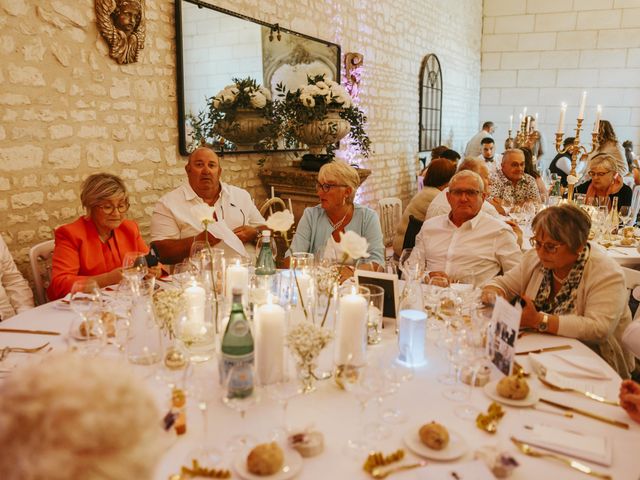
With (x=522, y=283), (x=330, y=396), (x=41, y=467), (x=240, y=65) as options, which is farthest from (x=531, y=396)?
(x=240, y=65)

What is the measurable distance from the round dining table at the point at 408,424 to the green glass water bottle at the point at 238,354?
0.05 m

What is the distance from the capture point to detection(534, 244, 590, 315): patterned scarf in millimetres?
2166

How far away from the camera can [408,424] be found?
1388mm

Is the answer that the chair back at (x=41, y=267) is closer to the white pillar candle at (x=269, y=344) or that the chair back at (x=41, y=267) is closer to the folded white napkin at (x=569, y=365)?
the white pillar candle at (x=269, y=344)

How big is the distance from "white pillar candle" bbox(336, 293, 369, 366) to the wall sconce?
558 cm

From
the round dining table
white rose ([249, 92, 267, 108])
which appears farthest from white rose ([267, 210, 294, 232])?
white rose ([249, 92, 267, 108])

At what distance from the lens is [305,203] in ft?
17.1

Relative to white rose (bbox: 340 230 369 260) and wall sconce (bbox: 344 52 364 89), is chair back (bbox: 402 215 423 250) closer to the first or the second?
white rose (bbox: 340 230 369 260)

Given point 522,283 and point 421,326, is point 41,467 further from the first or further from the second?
point 522,283

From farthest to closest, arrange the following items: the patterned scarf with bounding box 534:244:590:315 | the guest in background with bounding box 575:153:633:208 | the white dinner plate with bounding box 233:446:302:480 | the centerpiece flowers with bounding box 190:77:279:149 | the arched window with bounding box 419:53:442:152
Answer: the arched window with bounding box 419:53:442:152, the guest in background with bounding box 575:153:633:208, the centerpiece flowers with bounding box 190:77:279:149, the patterned scarf with bounding box 534:244:590:315, the white dinner plate with bounding box 233:446:302:480

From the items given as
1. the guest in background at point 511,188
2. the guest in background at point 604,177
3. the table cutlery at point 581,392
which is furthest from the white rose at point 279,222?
the guest in background at point 511,188

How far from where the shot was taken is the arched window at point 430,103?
938 centimetres

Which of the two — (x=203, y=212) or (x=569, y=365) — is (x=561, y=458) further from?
(x=203, y=212)

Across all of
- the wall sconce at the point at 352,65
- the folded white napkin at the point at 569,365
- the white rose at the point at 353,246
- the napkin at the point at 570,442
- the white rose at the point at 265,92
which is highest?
the wall sconce at the point at 352,65
